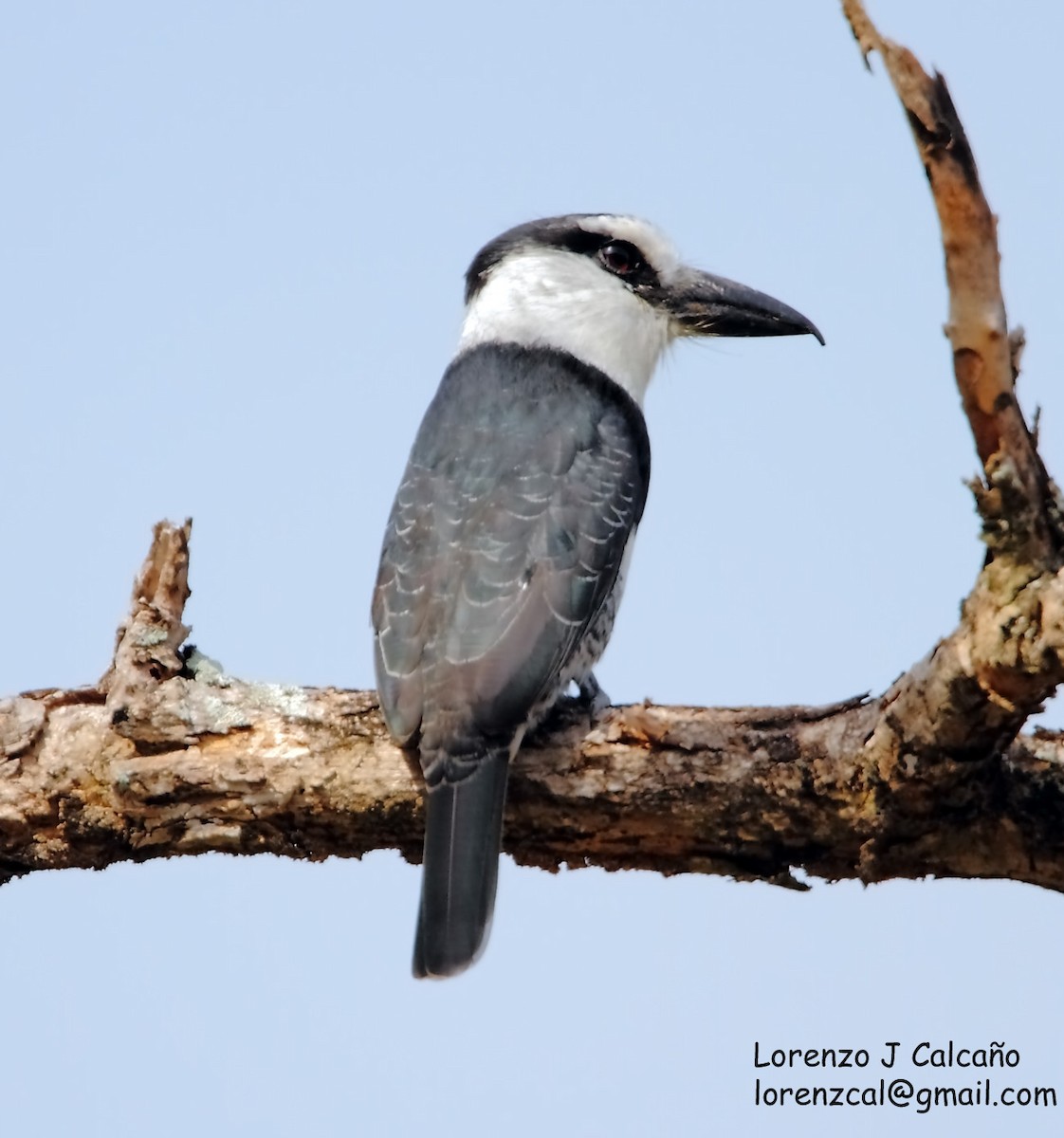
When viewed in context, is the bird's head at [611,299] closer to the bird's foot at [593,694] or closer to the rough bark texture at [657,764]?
the bird's foot at [593,694]

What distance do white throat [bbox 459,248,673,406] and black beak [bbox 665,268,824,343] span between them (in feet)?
0.36

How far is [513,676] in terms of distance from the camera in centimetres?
528

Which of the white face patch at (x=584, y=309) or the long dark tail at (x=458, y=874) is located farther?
the white face patch at (x=584, y=309)

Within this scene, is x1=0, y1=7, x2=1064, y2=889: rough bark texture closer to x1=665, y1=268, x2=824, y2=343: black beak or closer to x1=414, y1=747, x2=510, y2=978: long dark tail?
x1=414, y1=747, x2=510, y2=978: long dark tail

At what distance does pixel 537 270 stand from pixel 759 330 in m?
1.08

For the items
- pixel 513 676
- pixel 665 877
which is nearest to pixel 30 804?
pixel 513 676

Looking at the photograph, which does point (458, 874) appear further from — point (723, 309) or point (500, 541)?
point (723, 309)

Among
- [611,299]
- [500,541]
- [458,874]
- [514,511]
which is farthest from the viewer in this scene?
[611,299]

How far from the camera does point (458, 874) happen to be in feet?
16.4

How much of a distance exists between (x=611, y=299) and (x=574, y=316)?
235 mm

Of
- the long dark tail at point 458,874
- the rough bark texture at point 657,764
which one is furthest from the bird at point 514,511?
the rough bark texture at point 657,764

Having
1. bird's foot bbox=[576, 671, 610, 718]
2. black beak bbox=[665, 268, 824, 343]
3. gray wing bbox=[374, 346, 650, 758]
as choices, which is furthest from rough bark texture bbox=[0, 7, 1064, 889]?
black beak bbox=[665, 268, 824, 343]

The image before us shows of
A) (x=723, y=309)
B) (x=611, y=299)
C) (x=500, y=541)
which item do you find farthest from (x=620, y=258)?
(x=500, y=541)

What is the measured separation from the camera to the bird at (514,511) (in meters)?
5.07
